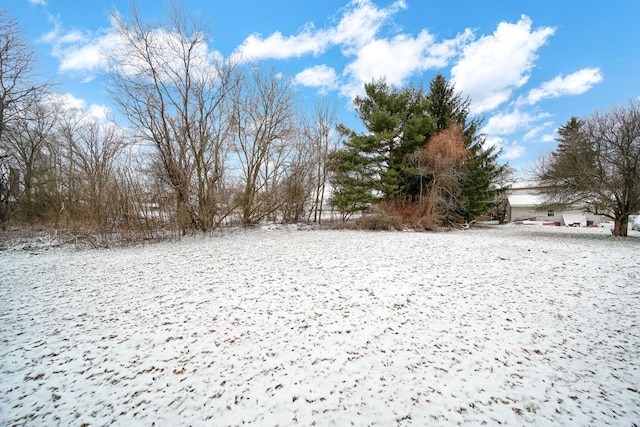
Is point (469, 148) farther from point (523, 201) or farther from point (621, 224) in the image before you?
point (523, 201)

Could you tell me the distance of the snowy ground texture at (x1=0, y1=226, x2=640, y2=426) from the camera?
2166 millimetres

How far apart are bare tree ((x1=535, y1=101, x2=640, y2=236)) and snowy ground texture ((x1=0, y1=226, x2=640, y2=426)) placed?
834cm

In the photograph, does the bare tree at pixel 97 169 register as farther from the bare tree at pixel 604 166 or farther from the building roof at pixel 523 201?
the building roof at pixel 523 201

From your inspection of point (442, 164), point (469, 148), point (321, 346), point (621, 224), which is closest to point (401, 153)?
point (442, 164)

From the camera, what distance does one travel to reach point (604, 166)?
11586 millimetres

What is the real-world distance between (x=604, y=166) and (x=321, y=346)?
16.1m

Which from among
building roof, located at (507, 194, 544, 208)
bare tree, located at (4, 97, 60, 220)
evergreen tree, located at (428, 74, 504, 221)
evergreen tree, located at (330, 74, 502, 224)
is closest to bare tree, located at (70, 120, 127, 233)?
bare tree, located at (4, 97, 60, 220)

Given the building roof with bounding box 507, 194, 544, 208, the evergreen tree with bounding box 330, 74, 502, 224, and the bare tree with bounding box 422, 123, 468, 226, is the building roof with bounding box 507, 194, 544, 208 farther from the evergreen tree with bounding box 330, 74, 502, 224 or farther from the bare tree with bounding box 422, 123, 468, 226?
the bare tree with bounding box 422, 123, 468, 226

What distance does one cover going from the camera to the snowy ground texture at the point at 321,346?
2166 millimetres

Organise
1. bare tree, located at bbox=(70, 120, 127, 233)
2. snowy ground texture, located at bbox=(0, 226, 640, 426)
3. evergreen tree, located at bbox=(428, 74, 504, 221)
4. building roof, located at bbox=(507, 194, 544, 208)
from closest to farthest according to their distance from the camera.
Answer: snowy ground texture, located at bbox=(0, 226, 640, 426) → bare tree, located at bbox=(70, 120, 127, 233) → evergreen tree, located at bbox=(428, 74, 504, 221) → building roof, located at bbox=(507, 194, 544, 208)

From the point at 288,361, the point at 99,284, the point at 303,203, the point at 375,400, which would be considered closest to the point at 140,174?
the point at 99,284

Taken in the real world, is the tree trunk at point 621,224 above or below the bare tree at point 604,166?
below

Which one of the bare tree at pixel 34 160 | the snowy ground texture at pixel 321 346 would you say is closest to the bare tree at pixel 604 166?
the snowy ground texture at pixel 321 346

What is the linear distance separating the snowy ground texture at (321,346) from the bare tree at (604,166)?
328 inches
